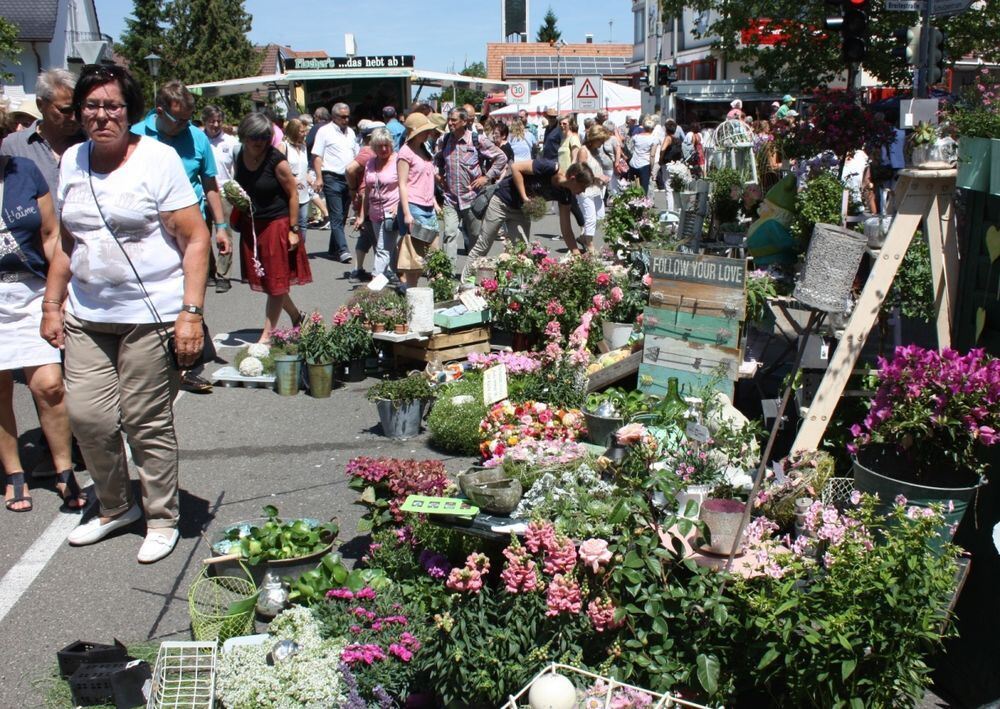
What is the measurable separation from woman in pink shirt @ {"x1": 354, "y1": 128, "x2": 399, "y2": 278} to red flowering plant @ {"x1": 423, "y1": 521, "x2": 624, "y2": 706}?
694 centimetres

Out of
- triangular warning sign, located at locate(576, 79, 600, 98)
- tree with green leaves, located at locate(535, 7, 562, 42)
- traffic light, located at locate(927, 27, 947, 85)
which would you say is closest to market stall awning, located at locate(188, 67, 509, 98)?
triangular warning sign, located at locate(576, 79, 600, 98)

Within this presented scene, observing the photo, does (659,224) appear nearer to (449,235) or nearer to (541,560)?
(449,235)

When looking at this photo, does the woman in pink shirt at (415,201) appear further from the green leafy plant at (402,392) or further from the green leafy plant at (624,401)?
the green leafy plant at (624,401)

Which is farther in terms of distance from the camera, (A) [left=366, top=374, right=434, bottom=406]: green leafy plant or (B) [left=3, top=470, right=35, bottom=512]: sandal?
(A) [left=366, top=374, right=434, bottom=406]: green leafy plant

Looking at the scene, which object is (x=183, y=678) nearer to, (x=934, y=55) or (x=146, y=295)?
(x=146, y=295)

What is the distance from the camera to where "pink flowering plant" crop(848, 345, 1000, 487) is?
3.30 m

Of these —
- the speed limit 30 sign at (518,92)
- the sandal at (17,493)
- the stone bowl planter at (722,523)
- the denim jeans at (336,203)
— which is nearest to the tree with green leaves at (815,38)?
the denim jeans at (336,203)

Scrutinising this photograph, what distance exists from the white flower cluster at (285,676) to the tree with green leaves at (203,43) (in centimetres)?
4803

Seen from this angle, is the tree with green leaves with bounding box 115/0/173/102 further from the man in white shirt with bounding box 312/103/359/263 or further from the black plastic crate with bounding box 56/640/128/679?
the black plastic crate with bounding box 56/640/128/679

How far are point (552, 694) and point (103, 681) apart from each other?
A: 1574mm

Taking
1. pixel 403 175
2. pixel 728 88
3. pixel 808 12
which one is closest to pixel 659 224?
pixel 403 175

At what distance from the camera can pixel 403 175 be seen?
30.8 feet

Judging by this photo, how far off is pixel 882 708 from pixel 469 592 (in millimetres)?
1340

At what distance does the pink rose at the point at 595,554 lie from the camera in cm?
318
